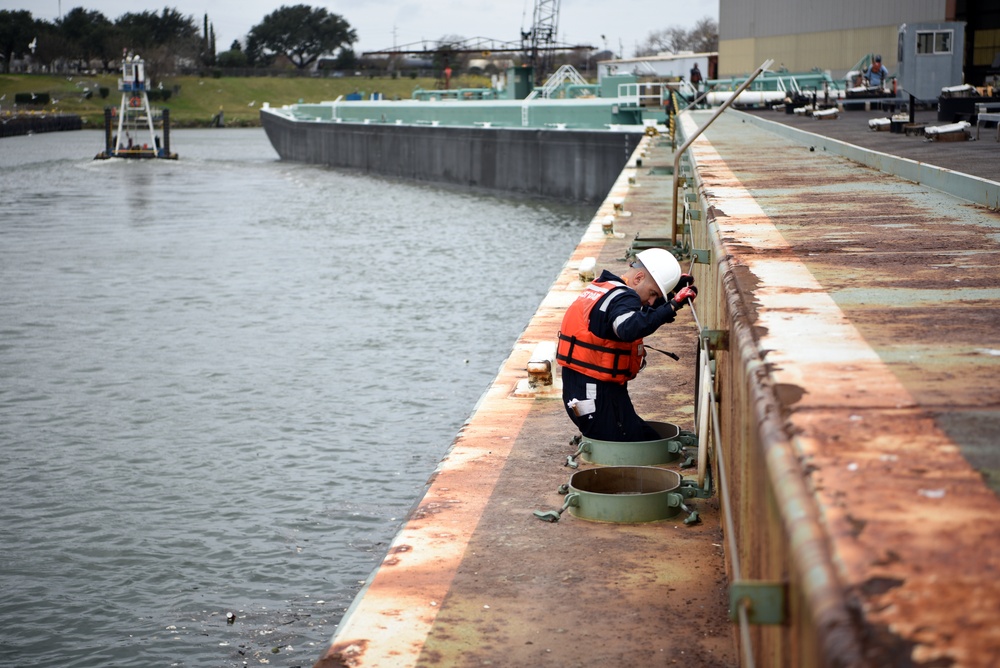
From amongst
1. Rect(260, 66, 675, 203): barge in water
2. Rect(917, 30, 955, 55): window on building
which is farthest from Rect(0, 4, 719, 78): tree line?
Rect(917, 30, 955, 55): window on building

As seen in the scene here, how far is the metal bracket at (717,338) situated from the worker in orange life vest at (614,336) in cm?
118

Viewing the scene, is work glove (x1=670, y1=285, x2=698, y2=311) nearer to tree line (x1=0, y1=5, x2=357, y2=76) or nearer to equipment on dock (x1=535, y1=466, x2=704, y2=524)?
equipment on dock (x1=535, y1=466, x2=704, y2=524)

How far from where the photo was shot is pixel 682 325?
34.1ft

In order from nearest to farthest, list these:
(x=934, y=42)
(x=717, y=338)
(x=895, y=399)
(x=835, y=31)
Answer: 1. (x=895, y=399)
2. (x=717, y=338)
3. (x=934, y=42)
4. (x=835, y=31)

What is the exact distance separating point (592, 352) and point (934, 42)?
17850 millimetres

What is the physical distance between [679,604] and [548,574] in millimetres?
591

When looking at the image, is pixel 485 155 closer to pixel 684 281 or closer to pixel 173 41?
pixel 684 281

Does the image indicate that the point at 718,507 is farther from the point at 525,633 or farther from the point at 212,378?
the point at 212,378

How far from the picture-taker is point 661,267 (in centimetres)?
623

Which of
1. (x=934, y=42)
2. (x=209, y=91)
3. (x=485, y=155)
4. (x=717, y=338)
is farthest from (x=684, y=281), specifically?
(x=209, y=91)

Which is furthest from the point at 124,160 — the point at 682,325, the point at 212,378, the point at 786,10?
the point at 682,325

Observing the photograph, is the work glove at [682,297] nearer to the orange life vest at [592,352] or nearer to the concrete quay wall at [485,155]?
the orange life vest at [592,352]

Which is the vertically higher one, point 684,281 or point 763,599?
point 684,281

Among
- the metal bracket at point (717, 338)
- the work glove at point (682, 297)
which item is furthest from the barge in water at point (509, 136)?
the metal bracket at point (717, 338)
